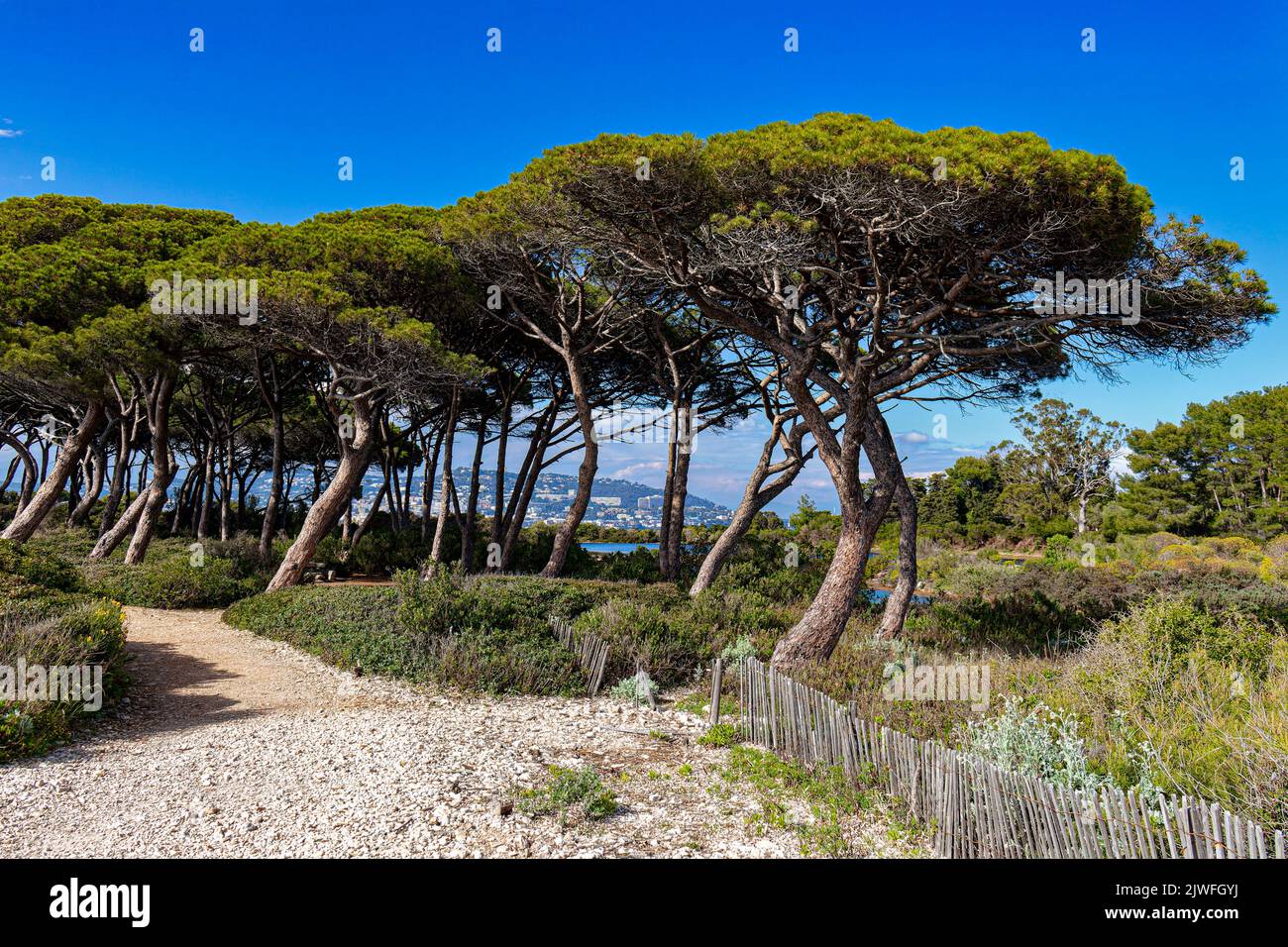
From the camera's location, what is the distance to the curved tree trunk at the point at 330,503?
14719mm

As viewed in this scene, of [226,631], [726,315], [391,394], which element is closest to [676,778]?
[726,315]

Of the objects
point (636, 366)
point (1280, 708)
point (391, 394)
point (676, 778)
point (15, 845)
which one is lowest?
point (676, 778)

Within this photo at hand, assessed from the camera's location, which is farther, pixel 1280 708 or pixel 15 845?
pixel 1280 708

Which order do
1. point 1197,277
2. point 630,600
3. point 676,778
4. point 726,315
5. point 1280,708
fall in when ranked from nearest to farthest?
1. point 1280,708
2. point 676,778
3. point 1197,277
4. point 726,315
5. point 630,600

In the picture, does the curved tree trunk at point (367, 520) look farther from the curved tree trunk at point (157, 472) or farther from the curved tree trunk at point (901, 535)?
the curved tree trunk at point (901, 535)

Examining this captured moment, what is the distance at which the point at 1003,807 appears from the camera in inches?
161

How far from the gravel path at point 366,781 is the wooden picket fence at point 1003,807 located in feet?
1.28

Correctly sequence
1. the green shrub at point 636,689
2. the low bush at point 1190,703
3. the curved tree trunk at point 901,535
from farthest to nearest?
the curved tree trunk at point 901,535, the green shrub at point 636,689, the low bush at point 1190,703

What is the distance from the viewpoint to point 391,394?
1534 centimetres

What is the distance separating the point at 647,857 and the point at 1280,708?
450 cm

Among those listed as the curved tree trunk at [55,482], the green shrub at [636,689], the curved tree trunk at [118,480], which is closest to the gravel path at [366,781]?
the green shrub at [636,689]

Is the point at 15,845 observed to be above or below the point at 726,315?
below
